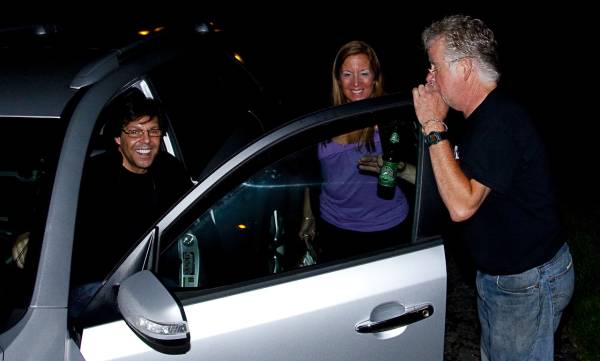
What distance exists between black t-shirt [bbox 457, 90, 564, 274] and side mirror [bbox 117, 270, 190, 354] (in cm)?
105

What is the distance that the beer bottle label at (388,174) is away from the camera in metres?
2.24

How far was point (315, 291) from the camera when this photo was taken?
6.07 ft

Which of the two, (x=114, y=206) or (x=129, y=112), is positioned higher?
(x=129, y=112)

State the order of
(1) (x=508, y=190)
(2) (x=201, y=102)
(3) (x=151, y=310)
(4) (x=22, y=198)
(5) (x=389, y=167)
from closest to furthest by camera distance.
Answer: (3) (x=151, y=310), (1) (x=508, y=190), (5) (x=389, y=167), (4) (x=22, y=198), (2) (x=201, y=102)

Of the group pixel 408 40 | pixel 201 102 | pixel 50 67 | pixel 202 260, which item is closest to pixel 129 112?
pixel 50 67

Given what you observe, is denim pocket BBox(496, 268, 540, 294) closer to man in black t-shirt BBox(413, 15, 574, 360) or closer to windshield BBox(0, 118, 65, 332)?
man in black t-shirt BBox(413, 15, 574, 360)

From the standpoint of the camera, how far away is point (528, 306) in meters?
2.02

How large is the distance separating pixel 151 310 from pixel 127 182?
1240 mm

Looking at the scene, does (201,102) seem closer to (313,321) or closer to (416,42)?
(313,321)

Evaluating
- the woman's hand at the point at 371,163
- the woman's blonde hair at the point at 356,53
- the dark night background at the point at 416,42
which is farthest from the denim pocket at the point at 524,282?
the dark night background at the point at 416,42

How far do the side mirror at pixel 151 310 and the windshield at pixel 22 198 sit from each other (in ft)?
1.04

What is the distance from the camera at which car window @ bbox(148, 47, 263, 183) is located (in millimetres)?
3174

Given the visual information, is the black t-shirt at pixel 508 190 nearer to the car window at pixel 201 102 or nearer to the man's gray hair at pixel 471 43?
the man's gray hair at pixel 471 43

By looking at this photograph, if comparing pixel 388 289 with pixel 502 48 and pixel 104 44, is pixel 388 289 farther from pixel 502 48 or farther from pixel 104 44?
pixel 502 48
